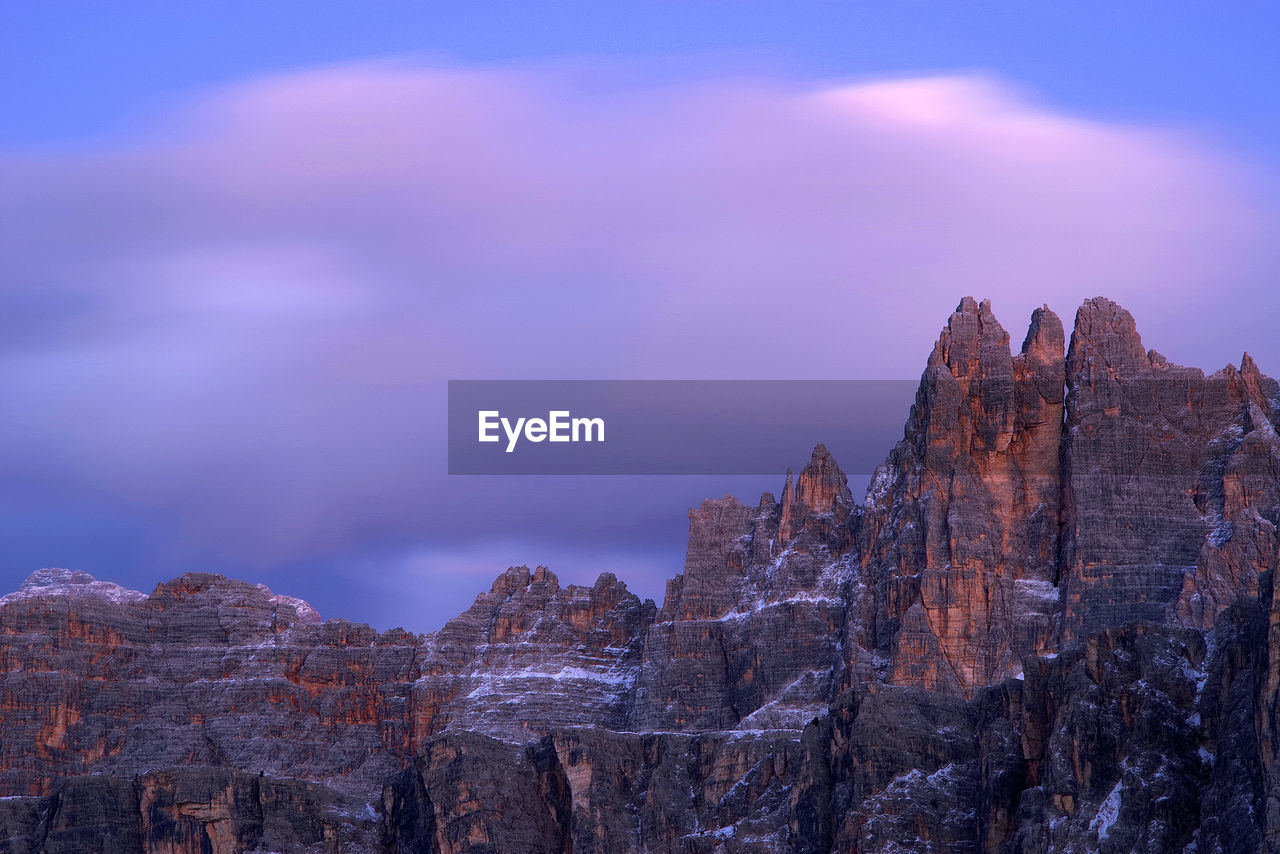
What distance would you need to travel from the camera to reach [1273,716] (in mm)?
186625

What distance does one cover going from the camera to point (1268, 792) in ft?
608

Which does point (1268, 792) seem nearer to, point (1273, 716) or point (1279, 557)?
point (1273, 716)

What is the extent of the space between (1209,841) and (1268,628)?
1325 cm

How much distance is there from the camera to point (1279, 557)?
195 m

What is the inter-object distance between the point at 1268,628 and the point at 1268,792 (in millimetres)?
12218

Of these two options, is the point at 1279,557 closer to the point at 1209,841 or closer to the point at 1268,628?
the point at 1268,628

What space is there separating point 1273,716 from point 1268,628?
8.46 metres

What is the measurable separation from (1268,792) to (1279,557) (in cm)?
1649

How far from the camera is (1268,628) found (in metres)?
194

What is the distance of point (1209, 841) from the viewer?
19412 centimetres

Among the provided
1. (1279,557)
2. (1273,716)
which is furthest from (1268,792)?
(1279,557)

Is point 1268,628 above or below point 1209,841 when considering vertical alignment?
above

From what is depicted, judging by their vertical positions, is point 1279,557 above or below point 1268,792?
above

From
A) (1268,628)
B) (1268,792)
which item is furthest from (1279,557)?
(1268,792)
